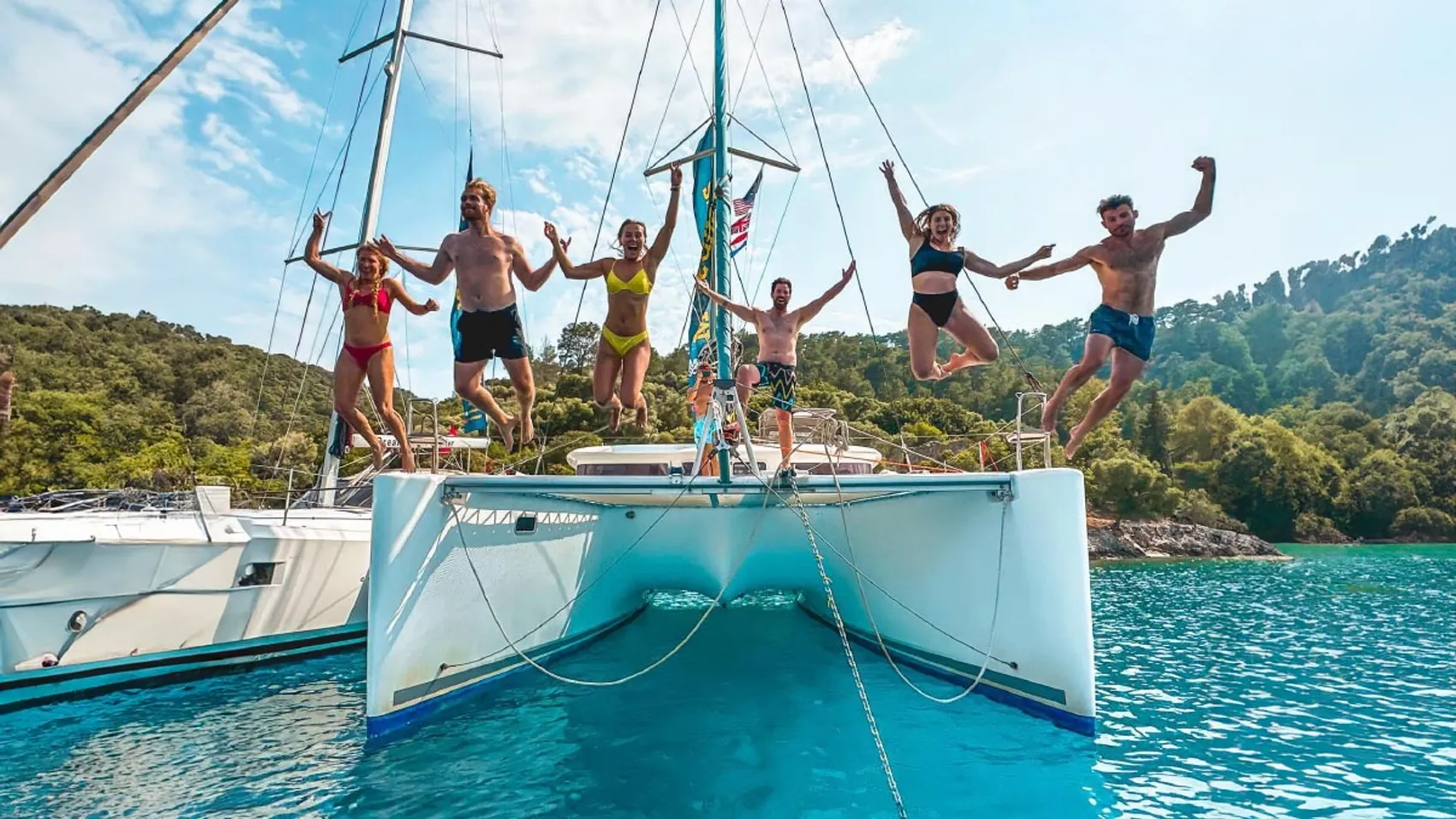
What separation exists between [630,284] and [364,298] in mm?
2292

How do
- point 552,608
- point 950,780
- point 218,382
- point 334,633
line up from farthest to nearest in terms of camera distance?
point 218,382 < point 334,633 < point 552,608 < point 950,780

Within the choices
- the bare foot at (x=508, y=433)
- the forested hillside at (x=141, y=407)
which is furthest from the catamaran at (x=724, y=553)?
the forested hillside at (x=141, y=407)

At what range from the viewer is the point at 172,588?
830 centimetres

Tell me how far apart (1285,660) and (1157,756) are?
6.46m

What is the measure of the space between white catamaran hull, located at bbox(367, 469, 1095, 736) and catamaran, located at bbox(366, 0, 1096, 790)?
0.02 meters

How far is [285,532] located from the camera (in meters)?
9.46

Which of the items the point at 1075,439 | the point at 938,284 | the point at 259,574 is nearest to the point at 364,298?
the point at 938,284

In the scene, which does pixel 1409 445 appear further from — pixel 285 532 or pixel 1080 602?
pixel 285 532

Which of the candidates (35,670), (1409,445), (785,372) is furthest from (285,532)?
(1409,445)

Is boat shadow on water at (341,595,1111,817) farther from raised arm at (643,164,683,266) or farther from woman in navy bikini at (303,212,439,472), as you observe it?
raised arm at (643,164,683,266)

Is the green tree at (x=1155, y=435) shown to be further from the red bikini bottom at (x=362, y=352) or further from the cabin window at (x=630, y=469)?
the red bikini bottom at (x=362, y=352)

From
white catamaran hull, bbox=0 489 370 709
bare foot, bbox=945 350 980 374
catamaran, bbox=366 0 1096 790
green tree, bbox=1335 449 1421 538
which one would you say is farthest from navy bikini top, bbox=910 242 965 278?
green tree, bbox=1335 449 1421 538

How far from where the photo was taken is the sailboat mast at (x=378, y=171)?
10523 millimetres

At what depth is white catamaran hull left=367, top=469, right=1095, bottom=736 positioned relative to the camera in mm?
6340
